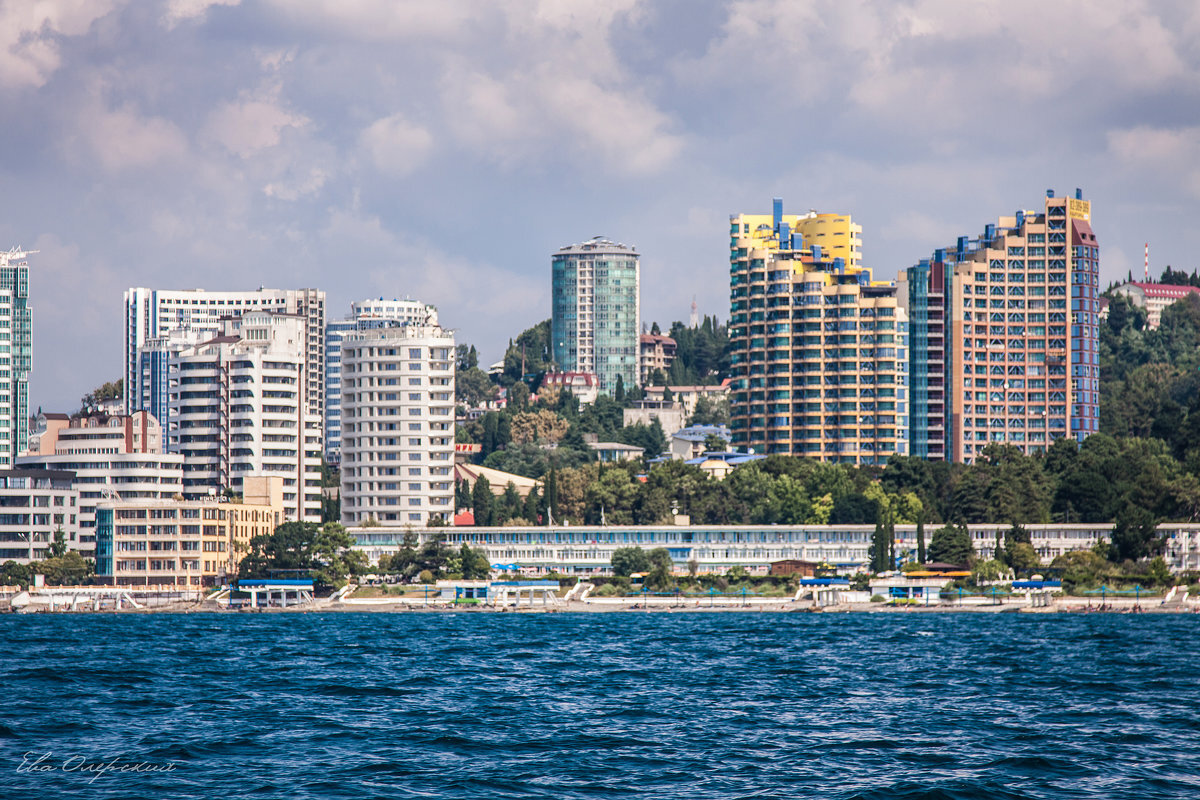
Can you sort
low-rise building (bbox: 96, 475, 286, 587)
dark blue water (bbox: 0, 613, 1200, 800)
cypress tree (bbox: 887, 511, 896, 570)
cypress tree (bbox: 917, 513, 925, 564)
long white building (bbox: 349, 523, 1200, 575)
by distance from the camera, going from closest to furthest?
dark blue water (bbox: 0, 613, 1200, 800), cypress tree (bbox: 887, 511, 896, 570), cypress tree (bbox: 917, 513, 925, 564), long white building (bbox: 349, 523, 1200, 575), low-rise building (bbox: 96, 475, 286, 587)

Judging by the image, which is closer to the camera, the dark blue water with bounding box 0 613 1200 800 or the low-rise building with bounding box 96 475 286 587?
the dark blue water with bounding box 0 613 1200 800

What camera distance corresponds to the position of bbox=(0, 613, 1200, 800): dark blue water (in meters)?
50.7

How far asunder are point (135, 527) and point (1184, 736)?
503ft

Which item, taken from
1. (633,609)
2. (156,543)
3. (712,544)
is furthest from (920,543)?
(156,543)

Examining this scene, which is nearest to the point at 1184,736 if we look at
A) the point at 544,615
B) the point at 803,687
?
the point at 803,687

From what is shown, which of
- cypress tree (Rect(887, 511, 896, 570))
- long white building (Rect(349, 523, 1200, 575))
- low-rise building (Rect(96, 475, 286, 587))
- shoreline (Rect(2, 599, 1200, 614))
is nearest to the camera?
shoreline (Rect(2, 599, 1200, 614))

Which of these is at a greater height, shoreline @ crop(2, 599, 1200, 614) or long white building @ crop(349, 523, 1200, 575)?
long white building @ crop(349, 523, 1200, 575)

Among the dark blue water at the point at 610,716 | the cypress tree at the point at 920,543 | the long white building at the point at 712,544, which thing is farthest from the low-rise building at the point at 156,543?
the cypress tree at the point at 920,543

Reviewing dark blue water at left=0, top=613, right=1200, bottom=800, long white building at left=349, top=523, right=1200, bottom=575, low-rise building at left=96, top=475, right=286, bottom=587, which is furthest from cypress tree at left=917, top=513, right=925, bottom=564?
low-rise building at left=96, top=475, right=286, bottom=587

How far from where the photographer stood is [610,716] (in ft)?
226

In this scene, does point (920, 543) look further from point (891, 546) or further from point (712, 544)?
point (712, 544)

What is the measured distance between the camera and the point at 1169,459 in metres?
199

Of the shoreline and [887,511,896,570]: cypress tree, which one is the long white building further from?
the shoreline

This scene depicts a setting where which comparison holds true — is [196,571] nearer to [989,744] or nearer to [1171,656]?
[1171,656]
